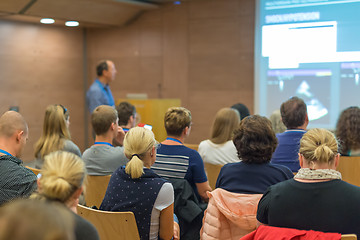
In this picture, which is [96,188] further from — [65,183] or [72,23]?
[72,23]

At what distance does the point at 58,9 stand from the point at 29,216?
6289mm

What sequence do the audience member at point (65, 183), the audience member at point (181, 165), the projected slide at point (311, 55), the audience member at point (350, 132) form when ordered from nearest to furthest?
the audience member at point (65, 183), the audience member at point (181, 165), the audience member at point (350, 132), the projected slide at point (311, 55)

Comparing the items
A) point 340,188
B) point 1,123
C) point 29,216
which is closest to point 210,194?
point 340,188

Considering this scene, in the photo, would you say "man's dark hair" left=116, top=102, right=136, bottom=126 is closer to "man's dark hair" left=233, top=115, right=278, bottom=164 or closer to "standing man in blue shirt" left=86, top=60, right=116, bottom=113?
"standing man in blue shirt" left=86, top=60, right=116, bottom=113

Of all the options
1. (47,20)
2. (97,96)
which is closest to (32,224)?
(97,96)

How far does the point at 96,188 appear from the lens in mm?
3070

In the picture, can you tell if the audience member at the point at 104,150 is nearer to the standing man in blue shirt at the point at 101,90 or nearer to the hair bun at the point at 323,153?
the hair bun at the point at 323,153

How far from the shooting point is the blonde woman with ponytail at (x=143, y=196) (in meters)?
2.28

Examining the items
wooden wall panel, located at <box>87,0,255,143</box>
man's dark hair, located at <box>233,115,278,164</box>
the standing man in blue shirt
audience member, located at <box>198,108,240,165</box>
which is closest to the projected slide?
wooden wall panel, located at <box>87,0,255,143</box>

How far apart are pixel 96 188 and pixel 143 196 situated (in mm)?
902

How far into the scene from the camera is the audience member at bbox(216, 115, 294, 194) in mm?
2334

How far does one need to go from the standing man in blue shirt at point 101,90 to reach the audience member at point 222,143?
2.51 m

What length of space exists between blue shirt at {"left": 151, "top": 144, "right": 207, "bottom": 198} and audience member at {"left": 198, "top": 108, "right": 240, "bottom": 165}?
66 cm

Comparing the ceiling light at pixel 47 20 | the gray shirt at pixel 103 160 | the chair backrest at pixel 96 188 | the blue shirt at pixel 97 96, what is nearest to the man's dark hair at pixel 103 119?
the gray shirt at pixel 103 160
